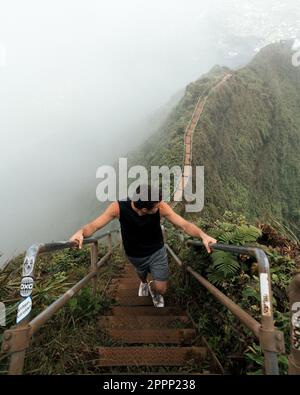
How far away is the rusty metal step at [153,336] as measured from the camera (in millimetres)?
3473

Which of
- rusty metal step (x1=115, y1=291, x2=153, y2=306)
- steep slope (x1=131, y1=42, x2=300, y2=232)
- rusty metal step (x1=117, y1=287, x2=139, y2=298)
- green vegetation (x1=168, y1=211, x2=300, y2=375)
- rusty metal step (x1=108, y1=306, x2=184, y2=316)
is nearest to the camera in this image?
green vegetation (x1=168, y1=211, x2=300, y2=375)

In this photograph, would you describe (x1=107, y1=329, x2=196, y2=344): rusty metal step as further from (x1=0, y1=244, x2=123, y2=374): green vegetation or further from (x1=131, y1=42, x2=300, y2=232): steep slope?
(x1=131, y1=42, x2=300, y2=232): steep slope

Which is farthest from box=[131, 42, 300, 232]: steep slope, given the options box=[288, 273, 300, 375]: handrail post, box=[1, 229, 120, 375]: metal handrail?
box=[288, 273, 300, 375]: handrail post

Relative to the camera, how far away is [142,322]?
3.90 metres

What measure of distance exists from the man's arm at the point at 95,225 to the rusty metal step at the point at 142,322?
106 centimetres

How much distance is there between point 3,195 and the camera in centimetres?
5544

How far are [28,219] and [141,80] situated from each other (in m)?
58.9

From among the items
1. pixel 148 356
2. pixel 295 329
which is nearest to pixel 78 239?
pixel 148 356

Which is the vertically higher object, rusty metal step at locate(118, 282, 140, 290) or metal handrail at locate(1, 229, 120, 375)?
metal handrail at locate(1, 229, 120, 375)

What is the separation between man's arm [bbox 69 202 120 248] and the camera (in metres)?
3.18

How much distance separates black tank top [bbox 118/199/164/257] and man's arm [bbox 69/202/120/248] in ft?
0.24
